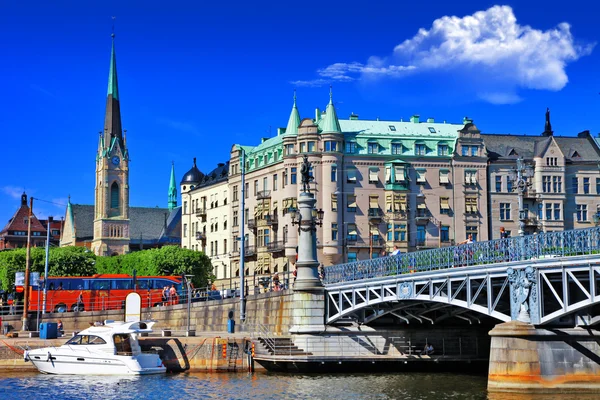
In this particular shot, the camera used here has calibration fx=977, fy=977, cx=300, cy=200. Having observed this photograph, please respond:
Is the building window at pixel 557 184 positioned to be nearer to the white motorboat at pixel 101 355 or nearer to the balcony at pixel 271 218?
the balcony at pixel 271 218

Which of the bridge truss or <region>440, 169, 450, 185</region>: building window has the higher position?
<region>440, 169, 450, 185</region>: building window

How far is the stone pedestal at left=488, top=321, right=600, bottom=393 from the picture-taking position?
39125 millimetres

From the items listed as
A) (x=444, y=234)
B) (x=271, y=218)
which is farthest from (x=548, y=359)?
(x=271, y=218)

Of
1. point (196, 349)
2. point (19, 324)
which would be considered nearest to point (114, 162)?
point (19, 324)

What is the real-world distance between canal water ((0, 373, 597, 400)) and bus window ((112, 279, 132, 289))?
3078 centimetres

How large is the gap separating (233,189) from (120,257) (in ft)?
80.0

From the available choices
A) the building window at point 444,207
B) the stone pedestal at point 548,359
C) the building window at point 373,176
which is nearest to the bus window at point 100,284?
the building window at point 373,176

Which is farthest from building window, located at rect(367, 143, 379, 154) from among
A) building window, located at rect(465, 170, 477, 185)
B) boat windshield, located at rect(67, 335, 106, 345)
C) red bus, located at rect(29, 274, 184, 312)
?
boat windshield, located at rect(67, 335, 106, 345)

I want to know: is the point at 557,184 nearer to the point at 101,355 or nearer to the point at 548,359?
the point at 101,355

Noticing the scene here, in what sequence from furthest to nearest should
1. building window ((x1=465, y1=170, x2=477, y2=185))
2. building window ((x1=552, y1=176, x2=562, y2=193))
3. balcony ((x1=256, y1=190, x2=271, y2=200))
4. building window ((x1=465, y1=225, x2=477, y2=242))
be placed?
balcony ((x1=256, y1=190, x2=271, y2=200)) < building window ((x1=465, y1=170, x2=477, y2=185)) < building window ((x1=552, y1=176, x2=562, y2=193)) < building window ((x1=465, y1=225, x2=477, y2=242))

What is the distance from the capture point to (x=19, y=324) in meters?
73.7

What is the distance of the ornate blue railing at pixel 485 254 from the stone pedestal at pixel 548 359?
3301mm

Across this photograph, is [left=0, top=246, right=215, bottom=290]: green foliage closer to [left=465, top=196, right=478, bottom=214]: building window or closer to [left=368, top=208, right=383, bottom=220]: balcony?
[left=368, top=208, right=383, bottom=220]: balcony

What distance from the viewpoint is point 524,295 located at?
39.8 metres
